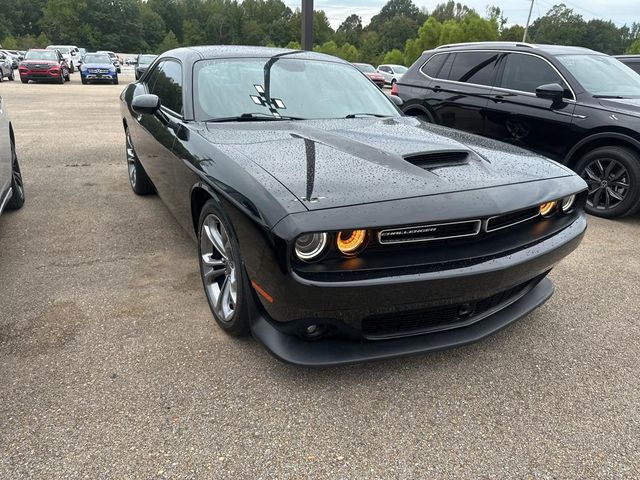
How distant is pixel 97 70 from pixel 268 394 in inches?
1020

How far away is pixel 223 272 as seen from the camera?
270 cm

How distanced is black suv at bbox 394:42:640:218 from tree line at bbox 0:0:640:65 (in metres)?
50.6

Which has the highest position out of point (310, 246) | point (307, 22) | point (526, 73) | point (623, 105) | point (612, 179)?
point (307, 22)

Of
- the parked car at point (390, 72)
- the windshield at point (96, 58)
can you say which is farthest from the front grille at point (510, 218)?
the windshield at point (96, 58)

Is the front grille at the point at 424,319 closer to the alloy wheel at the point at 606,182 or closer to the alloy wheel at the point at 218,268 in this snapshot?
the alloy wheel at the point at 218,268

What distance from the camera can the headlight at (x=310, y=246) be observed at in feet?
6.34

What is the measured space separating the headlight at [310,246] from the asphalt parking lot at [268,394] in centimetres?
70

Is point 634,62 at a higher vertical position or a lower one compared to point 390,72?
higher

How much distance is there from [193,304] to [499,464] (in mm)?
1907

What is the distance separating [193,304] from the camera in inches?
118

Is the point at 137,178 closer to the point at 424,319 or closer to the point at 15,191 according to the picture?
the point at 15,191

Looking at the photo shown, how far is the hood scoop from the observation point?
237cm

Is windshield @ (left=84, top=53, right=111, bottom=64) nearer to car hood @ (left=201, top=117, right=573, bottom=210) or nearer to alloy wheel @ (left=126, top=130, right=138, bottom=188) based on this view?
alloy wheel @ (left=126, top=130, right=138, bottom=188)

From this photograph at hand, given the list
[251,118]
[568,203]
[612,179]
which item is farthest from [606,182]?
[251,118]
